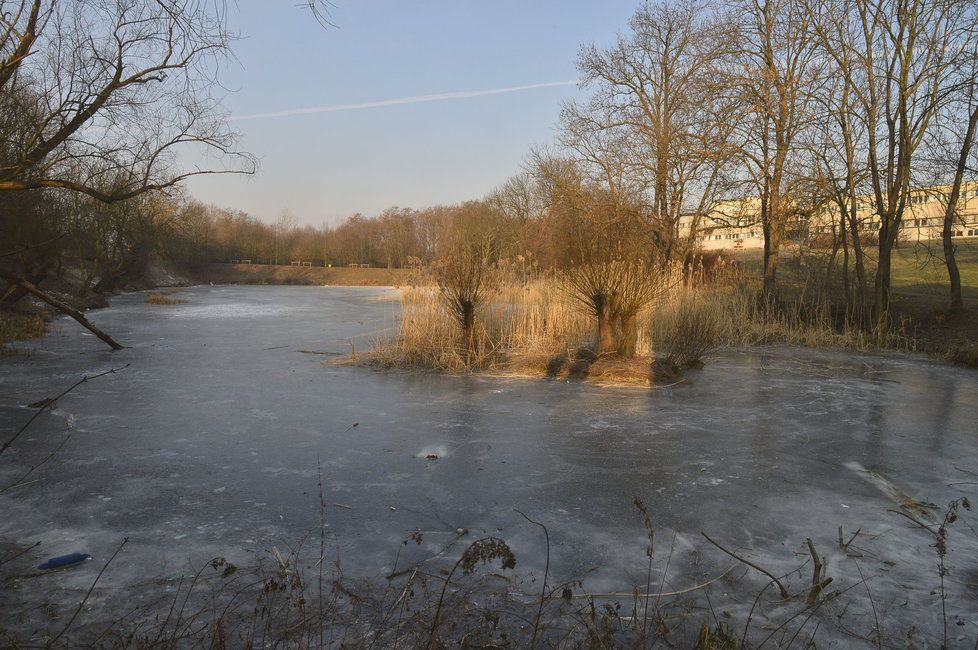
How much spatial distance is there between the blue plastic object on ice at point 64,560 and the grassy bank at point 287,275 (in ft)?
160

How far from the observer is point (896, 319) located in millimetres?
12945

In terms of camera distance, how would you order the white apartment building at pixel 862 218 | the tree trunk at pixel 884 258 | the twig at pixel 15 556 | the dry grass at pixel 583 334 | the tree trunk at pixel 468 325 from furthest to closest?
the white apartment building at pixel 862 218 < the tree trunk at pixel 884 258 < the tree trunk at pixel 468 325 < the dry grass at pixel 583 334 < the twig at pixel 15 556

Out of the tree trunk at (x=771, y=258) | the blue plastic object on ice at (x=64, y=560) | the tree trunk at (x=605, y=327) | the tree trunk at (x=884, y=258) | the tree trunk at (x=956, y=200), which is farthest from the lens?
the tree trunk at (x=771, y=258)

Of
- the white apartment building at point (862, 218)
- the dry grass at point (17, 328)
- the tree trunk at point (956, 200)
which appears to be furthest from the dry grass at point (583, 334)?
the dry grass at point (17, 328)

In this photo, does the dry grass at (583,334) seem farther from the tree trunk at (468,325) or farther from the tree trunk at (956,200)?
the tree trunk at (956,200)

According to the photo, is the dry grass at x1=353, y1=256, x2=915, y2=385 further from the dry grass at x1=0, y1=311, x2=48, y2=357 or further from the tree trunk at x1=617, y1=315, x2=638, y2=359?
the dry grass at x1=0, y1=311, x2=48, y2=357

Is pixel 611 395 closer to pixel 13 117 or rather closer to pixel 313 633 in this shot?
pixel 313 633

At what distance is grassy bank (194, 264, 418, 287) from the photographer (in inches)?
2100

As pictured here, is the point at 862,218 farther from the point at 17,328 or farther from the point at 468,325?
the point at 17,328

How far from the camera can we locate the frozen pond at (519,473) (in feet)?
10.1

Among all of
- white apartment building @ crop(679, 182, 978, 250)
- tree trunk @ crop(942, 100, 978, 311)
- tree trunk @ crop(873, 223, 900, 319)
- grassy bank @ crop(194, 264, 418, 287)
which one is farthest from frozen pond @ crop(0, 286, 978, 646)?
grassy bank @ crop(194, 264, 418, 287)

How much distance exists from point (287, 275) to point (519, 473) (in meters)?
54.7

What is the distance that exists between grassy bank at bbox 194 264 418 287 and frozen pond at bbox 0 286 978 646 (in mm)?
45014

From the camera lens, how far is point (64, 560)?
2988 millimetres
